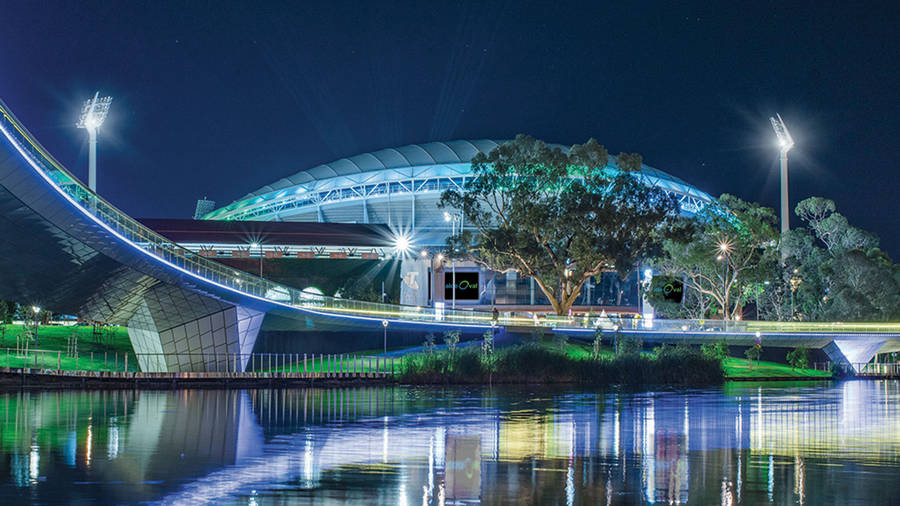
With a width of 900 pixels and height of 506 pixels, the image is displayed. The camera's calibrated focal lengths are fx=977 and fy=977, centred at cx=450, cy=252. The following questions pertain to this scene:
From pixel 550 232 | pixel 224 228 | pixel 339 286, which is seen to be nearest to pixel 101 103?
pixel 224 228

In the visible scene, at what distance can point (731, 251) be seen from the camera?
78.9 m

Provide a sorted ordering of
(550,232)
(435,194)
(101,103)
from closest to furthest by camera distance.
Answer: (550,232) < (101,103) < (435,194)

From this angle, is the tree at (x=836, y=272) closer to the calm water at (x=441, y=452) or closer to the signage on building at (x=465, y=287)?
the signage on building at (x=465, y=287)

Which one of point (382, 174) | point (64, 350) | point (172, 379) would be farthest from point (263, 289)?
point (382, 174)

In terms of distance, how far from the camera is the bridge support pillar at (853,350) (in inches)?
2771

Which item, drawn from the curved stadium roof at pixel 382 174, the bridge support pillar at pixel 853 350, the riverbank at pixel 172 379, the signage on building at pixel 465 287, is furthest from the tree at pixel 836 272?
the riverbank at pixel 172 379

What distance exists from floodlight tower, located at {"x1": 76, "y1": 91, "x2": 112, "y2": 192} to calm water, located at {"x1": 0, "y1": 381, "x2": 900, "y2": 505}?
47445mm

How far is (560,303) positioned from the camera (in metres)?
69.5

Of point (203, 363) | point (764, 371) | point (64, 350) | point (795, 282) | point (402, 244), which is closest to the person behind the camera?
point (203, 363)

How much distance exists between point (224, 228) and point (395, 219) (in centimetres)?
1871

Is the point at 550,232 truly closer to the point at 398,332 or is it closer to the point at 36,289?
the point at 398,332

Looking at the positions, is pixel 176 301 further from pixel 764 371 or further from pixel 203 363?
pixel 764 371

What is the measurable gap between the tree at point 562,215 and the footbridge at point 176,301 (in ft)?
14.0

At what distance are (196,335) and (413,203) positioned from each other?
4909 centimetres
